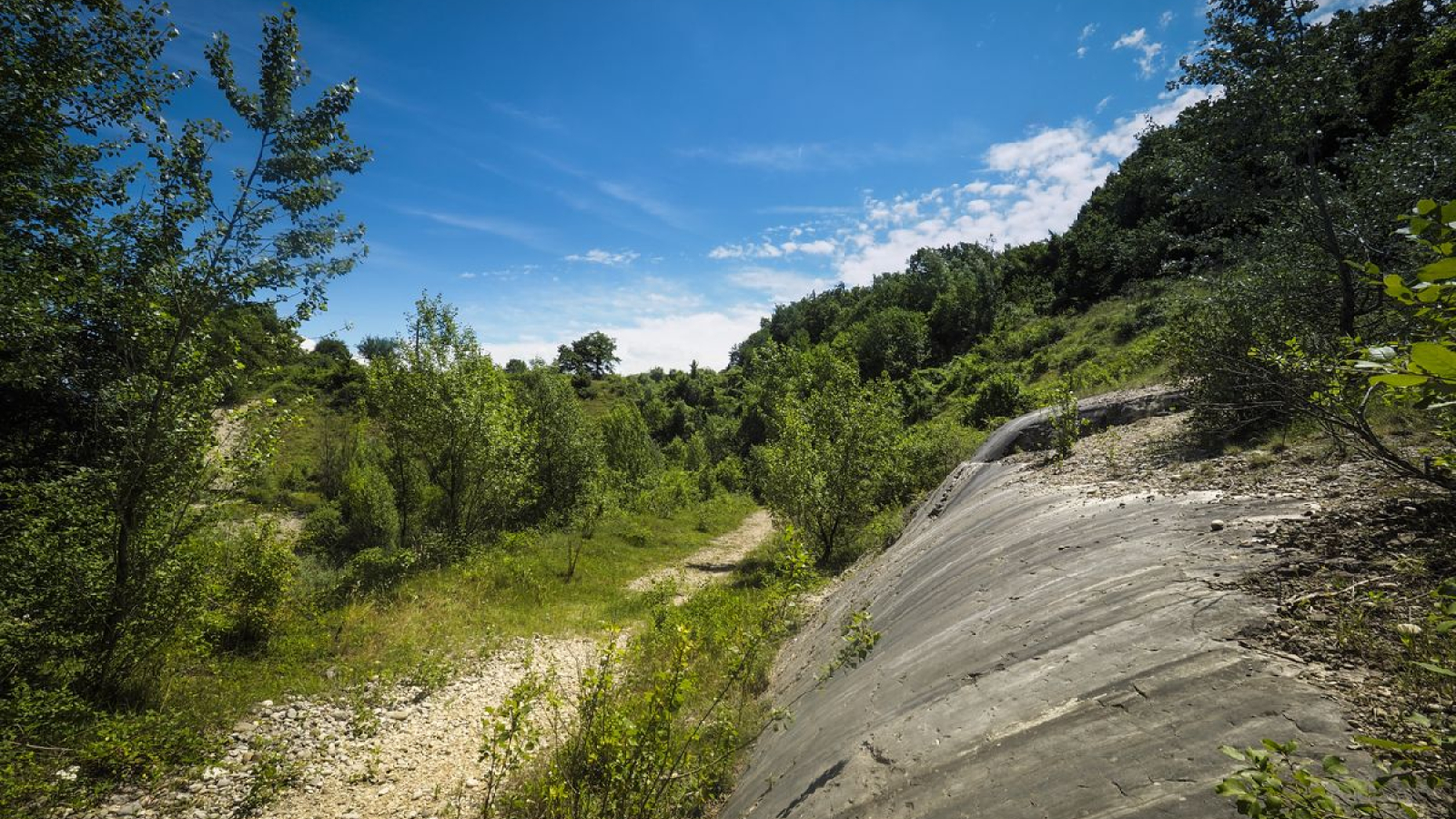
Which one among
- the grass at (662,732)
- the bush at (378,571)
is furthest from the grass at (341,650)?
the grass at (662,732)

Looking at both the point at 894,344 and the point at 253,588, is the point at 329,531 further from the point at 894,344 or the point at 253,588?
the point at 894,344

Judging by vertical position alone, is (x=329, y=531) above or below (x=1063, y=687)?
below

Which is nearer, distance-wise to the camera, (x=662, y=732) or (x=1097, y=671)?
(x=1097, y=671)

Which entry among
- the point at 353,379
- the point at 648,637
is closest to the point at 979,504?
the point at 648,637

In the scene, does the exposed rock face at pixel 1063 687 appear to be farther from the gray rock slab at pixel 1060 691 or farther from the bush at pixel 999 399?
the bush at pixel 999 399

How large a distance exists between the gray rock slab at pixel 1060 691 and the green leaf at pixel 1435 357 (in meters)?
2.44

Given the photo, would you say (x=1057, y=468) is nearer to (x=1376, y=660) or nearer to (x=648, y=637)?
(x=1376, y=660)

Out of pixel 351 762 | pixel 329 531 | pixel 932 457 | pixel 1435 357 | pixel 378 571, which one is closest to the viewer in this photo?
pixel 1435 357

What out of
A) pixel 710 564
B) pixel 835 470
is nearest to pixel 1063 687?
pixel 835 470

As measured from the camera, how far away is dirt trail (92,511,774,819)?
7234 mm

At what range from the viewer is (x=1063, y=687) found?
3990 millimetres

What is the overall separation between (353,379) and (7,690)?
55.4m

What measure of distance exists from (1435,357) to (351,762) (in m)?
12.0

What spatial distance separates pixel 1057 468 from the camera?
9289 mm
